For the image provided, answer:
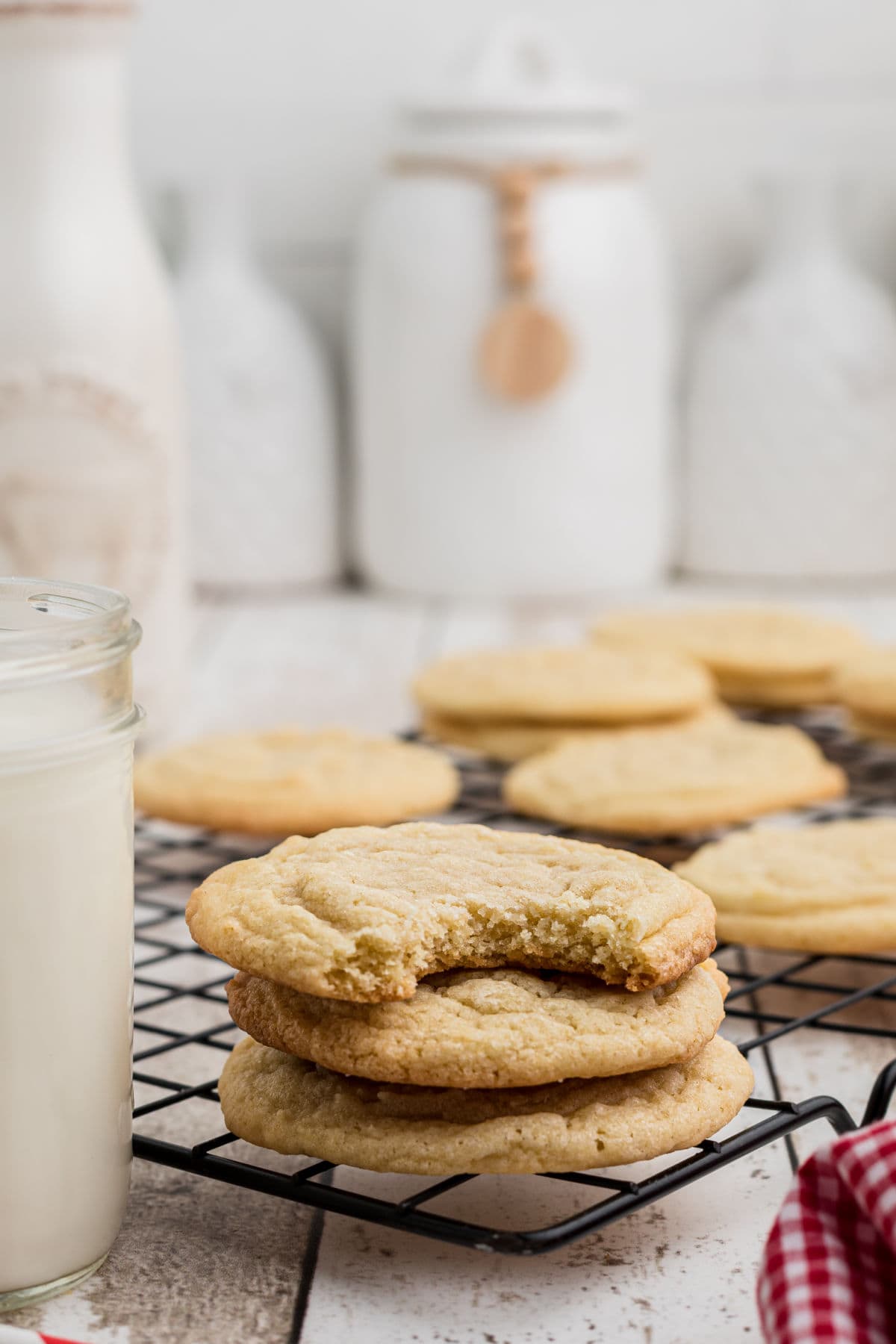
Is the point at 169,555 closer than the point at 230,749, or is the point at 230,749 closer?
the point at 230,749

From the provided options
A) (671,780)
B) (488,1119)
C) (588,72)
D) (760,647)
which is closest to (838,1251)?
(488,1119)

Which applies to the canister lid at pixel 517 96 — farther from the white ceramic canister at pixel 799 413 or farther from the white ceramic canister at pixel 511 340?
the white ceramic canister at pixel 799 413

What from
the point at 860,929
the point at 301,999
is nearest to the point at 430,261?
the point at 860,929

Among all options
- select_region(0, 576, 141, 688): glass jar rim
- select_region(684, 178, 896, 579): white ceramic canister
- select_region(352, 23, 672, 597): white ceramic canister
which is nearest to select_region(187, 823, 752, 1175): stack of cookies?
select_region(0, 576, 141, 688): glass jar rim

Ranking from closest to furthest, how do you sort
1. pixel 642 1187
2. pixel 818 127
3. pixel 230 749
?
pixel 642 1187 < pixel 230 749 < pixel 818 127

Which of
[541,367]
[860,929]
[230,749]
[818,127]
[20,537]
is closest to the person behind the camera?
[860,929]

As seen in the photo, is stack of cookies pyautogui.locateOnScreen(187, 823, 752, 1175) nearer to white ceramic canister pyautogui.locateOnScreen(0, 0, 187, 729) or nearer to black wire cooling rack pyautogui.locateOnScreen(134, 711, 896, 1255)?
black wire cooling rack pyautogui.locateOnScreen(134, 711, 896, 1255)

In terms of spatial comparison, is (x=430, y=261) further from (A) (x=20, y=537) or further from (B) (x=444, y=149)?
(A) (x=20, y=537)
